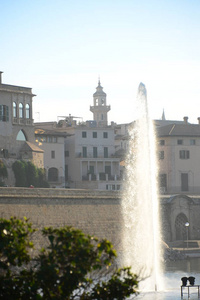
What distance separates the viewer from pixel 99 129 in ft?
306

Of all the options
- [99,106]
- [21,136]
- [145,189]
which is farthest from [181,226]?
[99,106]

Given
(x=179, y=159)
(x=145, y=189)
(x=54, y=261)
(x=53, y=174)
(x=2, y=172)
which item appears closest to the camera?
(x=54, y=261)

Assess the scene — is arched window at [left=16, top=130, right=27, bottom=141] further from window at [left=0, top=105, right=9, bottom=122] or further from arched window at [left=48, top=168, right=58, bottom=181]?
arched window at [left=48, top=168, right=58, bottom=181]

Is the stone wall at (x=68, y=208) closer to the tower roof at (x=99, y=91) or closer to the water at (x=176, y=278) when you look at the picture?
the water at (x=176, y=278)

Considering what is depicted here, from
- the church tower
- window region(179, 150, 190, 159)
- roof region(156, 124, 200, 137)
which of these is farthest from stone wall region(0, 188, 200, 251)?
the church tower

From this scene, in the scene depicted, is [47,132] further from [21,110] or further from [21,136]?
[21,136]

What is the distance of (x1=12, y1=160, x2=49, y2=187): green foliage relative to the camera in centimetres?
6688

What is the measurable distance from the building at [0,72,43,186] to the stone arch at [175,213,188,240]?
12.7m

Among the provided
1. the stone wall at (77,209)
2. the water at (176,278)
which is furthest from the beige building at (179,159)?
the water at (176,278)

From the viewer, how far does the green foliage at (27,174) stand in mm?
66875

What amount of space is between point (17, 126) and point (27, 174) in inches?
207

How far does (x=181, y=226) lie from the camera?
6944 centimetres

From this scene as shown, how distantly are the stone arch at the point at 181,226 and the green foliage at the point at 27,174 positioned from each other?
11523 millimetres

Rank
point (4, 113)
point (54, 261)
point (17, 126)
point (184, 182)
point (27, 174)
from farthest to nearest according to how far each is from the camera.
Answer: point (184, 182), point (17, 126), point (4, 113), point (27, 174), point (54, 261)
